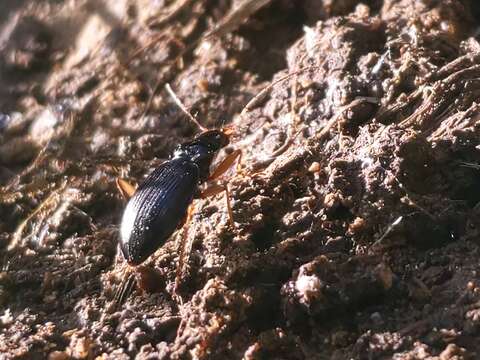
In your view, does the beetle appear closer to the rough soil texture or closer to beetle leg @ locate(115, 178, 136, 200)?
beetle leg @ locate(115, 178, 136, 200)

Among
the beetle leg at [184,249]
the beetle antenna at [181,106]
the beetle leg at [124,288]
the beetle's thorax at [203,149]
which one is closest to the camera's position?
the beetle leg at [184,249]

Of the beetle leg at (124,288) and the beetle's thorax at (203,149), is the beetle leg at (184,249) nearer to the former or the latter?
the beetle leg at (124,288)

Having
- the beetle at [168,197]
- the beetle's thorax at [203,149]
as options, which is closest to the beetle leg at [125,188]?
the beetle at [168,197]

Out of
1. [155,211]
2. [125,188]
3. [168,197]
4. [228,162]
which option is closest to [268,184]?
[228,162]

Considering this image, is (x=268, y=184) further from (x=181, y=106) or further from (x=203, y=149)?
(x=181, y=106)

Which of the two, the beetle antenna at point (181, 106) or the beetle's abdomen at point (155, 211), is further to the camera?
the beetle antenna at point (181, 106)

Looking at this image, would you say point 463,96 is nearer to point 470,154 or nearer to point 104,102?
point 470,154

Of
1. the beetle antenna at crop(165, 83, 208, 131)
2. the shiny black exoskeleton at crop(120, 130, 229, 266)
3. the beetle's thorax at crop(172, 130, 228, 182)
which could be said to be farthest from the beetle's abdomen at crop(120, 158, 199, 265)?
the beetle antenna at crop(165, 83, 208, 131)

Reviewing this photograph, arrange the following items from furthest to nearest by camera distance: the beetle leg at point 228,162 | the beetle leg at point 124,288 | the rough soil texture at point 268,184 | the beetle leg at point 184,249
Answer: the beetle leg at point 228,162 < the beetle leg at point 124,288 < the beetle leg at point 184,249 < the rough soil texture at point 268,184

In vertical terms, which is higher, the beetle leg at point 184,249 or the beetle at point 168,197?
the beetle at point 168,197
